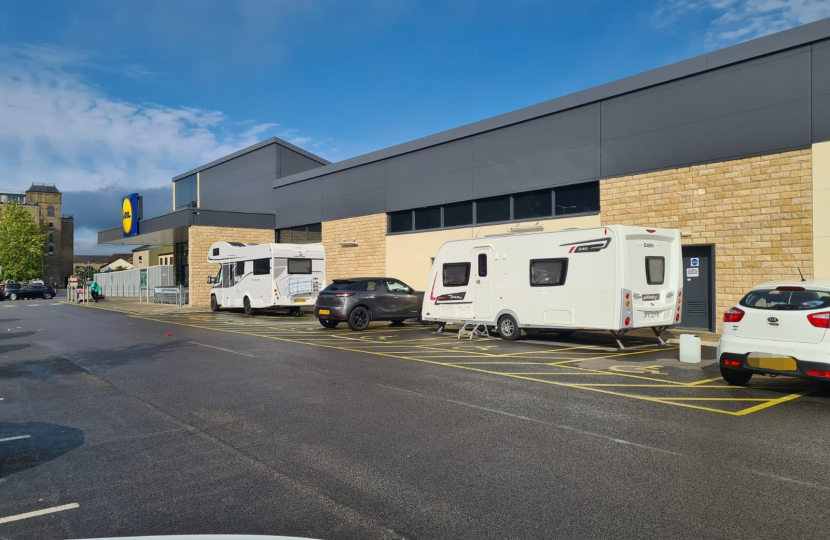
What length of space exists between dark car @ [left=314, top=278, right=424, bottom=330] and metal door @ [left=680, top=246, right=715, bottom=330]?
7845 mm

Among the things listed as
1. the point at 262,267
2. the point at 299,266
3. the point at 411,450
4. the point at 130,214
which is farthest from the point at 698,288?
the point at 130,214

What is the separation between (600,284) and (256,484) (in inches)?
375

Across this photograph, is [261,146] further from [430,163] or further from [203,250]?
[430,163]

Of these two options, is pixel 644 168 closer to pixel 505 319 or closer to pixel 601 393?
pixel 505 319

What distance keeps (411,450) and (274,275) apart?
748 inches

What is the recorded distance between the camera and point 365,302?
17828mm

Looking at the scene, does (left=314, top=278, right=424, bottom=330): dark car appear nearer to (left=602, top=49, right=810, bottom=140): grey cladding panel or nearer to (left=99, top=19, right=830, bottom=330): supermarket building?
(left=99, top=19, right=830, bottom=330): supermarket building

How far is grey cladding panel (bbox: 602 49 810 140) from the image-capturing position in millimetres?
13758

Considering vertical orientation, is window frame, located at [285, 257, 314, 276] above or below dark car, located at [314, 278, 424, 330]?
above

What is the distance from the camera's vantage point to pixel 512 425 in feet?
21.0

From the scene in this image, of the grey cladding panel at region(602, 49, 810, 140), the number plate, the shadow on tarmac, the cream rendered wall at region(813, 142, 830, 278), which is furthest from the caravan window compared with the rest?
the number plate

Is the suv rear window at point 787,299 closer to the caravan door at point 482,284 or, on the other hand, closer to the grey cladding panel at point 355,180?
the caravan door at point 482,284

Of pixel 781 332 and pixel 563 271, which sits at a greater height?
pixel 563 271

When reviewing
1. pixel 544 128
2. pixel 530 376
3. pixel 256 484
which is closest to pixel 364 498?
pixel 256 484
